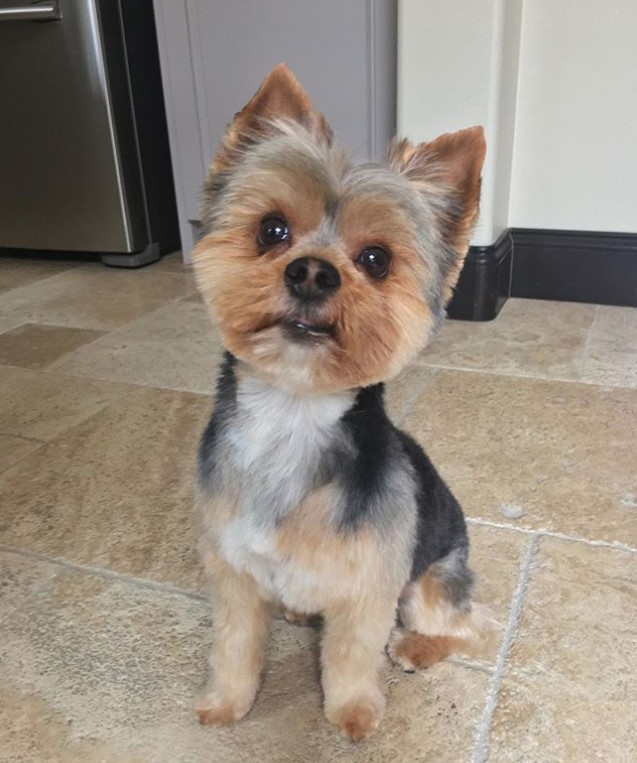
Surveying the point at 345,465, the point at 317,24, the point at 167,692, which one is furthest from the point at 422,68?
the point at 167,692

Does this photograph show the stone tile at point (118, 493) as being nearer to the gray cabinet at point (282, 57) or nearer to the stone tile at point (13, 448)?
the stone tile at point (13, 448)

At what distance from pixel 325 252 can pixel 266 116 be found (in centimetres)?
27

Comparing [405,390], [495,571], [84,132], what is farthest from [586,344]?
[84,132]

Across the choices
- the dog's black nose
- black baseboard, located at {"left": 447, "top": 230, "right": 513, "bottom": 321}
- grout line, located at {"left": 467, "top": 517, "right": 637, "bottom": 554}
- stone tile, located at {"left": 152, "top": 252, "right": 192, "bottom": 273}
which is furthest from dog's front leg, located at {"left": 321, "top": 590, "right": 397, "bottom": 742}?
stone tile, located at {"left": 152, "top": 252, "right": 192, "bottom": 273}

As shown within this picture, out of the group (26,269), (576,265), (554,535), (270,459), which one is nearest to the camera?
(270,459)

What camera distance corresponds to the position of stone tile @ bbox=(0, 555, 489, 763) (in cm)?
116

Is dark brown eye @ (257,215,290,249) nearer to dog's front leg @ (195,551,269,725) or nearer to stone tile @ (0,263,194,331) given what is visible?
dog's front leg @ (195,551,269,725)

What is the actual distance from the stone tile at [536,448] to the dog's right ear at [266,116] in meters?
1.04

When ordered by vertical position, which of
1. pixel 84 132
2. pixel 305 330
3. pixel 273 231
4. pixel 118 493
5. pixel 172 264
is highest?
pixel 273 231

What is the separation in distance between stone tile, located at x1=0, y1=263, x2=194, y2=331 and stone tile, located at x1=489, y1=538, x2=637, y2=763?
2.20 metres

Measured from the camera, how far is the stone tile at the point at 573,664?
45.8 inches

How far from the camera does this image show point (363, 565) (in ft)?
3.46

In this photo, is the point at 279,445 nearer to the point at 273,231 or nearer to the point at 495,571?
the point at 273,231

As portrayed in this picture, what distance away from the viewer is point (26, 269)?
4.16 meters
